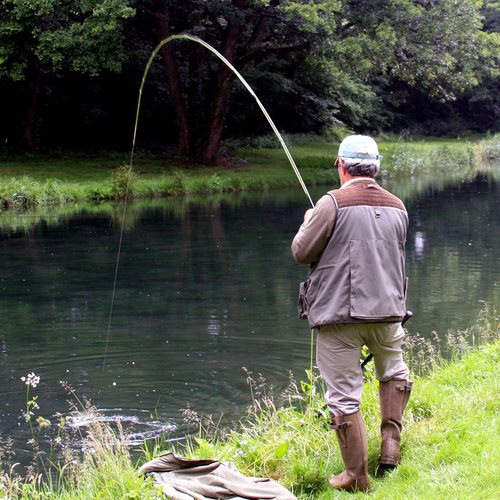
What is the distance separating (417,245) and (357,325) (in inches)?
492

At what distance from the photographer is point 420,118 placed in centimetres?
5844

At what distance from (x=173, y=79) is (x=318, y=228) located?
85.0 feet

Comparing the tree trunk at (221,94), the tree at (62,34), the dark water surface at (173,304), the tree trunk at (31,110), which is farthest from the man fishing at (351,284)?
the tree trunk at (31,110)

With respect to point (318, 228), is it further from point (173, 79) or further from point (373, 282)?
point (173, 79)

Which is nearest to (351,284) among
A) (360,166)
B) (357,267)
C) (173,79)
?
(357,267)

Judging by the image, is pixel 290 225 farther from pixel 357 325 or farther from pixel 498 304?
pixel 357 325

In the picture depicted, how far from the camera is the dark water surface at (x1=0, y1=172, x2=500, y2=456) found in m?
7.77

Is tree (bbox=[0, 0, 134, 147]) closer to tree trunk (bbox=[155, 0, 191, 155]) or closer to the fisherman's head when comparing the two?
tree trunk (bbox=[155, 0, 191, 155])

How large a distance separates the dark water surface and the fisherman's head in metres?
3.08

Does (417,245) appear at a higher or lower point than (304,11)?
lower

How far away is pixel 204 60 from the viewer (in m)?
33.2

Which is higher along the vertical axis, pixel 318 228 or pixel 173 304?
pixel 318 228

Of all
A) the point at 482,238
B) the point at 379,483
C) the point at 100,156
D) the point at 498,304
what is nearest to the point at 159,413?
the point at 379,483

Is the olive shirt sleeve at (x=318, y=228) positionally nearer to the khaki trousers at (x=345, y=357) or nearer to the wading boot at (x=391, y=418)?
the khaki trousers at (x=345, y=357)
